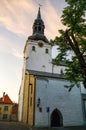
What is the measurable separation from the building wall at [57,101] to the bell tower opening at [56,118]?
453mm

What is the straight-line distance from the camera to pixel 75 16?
538 inches

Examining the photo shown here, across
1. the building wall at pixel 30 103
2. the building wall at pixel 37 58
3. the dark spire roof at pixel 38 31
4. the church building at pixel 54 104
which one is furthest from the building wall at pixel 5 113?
the church building at pixel 54 104

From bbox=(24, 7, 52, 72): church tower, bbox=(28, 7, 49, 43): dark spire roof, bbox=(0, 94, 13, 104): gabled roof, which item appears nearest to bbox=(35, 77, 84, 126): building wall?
bbox=(24, 7, 52, 72): church tower

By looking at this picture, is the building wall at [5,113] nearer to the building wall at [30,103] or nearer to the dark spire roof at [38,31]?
the building wall at [30,103]

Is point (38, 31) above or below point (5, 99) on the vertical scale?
above

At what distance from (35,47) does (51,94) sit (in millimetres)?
16837

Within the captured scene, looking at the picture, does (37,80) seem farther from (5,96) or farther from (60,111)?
(5,96)

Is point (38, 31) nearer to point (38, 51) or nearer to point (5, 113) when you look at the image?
point (38, 51)

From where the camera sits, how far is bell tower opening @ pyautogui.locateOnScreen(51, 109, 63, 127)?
81.2ft

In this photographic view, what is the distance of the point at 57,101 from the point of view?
2558cm

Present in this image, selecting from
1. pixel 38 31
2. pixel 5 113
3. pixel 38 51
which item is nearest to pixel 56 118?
pixel 38 51

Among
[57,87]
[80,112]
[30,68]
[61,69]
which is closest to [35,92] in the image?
[57,87]

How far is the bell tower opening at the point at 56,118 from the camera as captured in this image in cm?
2474

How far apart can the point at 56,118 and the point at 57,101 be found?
8.42 feet
